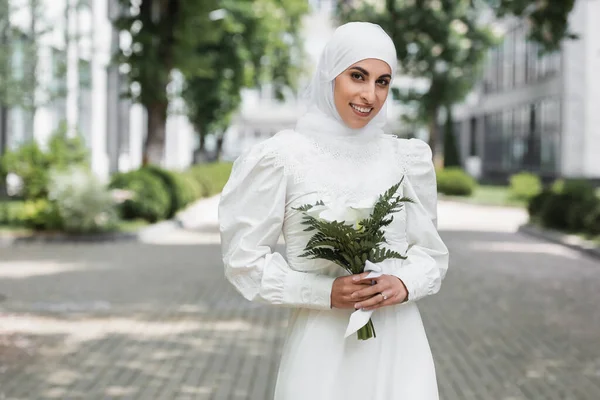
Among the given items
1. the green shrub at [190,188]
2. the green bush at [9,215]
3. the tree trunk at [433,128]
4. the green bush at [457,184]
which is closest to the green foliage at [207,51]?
the green shrub at [190,188]

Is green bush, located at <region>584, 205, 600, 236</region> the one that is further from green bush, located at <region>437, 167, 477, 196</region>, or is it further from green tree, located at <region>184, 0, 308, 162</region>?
green bush, located at <region>437, 167, 477, 196</region>

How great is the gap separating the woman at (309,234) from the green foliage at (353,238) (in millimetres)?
58

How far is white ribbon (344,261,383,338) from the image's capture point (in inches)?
114

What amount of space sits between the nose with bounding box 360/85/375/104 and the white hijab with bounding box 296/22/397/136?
9 centimetres

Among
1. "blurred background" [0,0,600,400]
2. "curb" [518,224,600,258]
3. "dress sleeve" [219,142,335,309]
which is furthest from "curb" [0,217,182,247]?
"dress sleeve" [219,142,335,309]

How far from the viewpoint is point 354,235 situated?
285cm

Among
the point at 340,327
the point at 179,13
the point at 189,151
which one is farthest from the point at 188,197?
the point at 189,151

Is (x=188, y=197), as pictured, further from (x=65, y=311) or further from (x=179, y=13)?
(x=65, y=311)

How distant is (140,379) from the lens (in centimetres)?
706

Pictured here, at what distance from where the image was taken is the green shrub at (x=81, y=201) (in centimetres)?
1877

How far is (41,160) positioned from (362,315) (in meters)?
19.6

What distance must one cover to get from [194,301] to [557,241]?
10.4 meters

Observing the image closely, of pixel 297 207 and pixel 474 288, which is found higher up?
pixel 297 207

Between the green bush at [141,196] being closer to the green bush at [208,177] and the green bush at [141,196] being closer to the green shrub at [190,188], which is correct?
the green shrub at [190,188]
